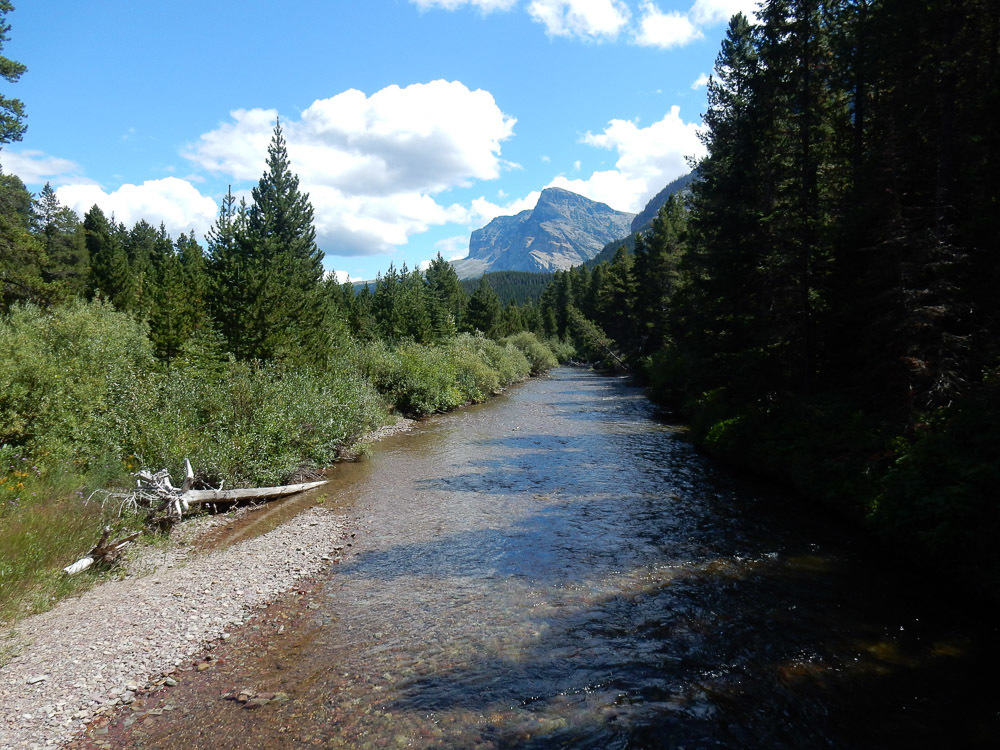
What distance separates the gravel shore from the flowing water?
3.11 feet

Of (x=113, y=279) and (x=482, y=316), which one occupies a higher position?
(x=113, y=279)

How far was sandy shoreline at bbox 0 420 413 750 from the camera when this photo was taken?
20.4 ft

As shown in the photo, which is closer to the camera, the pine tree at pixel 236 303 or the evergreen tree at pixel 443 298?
the pine tree at pixel 236 303

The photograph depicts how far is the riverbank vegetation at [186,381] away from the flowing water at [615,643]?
4.61 meters

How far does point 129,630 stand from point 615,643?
305 inches

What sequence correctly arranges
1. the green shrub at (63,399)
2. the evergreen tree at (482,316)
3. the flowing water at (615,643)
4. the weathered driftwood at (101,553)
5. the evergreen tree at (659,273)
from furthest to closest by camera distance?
the evergreen tree at (482,316) → the evergreen tree at (659,273) → the green shrub at (63,399) → the weathered driftwood at (101,553) → the flowing water at (615,643)

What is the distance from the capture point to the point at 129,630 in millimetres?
7828

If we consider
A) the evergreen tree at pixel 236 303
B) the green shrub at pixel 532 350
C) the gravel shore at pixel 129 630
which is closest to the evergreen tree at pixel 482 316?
the green shrub at pixel 532 350

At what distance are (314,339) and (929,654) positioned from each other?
27.6 metres

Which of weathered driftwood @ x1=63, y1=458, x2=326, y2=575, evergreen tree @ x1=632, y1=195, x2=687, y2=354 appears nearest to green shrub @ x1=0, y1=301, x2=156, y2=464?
weathered driftwood @ x1=63, y1=458, x2=326, y2=575

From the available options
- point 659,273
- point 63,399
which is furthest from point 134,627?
point 659,273

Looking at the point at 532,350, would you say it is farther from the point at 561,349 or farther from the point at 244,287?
the point at 244,287

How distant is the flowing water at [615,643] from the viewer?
6.18 metres

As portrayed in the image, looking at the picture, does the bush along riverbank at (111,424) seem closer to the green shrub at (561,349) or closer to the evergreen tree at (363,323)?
the evergreen tree at (363,323)
